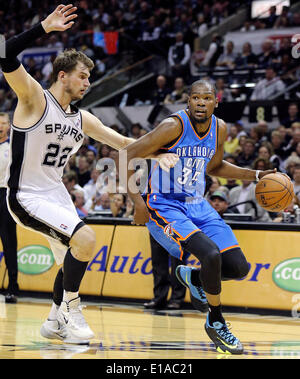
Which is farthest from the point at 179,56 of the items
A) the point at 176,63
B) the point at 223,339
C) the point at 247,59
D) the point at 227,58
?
the point at 223,339

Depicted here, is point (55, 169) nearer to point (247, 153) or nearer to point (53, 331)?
point (53, 331)

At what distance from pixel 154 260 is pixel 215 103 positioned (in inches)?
132

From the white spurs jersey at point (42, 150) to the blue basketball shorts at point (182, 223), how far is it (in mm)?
967

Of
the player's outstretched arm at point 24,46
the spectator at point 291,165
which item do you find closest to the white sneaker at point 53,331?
the player's outstretched arm at point 24,46

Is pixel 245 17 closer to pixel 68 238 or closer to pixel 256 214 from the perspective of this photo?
pixel 256 214

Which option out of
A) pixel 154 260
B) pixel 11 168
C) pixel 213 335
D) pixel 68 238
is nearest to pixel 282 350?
pixel 213 335

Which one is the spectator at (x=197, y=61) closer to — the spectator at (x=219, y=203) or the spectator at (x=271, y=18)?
the spectator at (x=271, y=18)

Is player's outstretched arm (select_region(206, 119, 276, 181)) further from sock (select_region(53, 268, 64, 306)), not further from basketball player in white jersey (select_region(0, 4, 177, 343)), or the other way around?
sock (select_region(53, 268, 64, 306))

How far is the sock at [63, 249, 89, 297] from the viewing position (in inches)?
222

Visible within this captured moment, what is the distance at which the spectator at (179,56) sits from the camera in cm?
1856

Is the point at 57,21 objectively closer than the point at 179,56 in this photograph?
Yes

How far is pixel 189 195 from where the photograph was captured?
20.6ft

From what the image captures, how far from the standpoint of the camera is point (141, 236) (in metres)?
9.74

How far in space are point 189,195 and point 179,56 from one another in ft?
44.1
